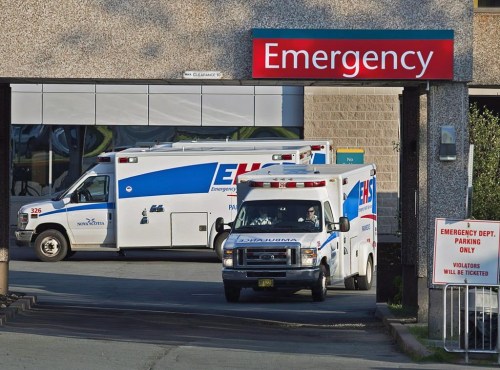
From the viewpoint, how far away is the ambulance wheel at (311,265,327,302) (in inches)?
822

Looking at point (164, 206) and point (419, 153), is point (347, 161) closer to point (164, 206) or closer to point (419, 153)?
point (164, 206)

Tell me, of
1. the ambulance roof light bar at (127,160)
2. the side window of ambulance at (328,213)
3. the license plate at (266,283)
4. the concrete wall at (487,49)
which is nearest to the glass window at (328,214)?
the side window of ambulance at (328,213)

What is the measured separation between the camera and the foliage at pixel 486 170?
683 inches

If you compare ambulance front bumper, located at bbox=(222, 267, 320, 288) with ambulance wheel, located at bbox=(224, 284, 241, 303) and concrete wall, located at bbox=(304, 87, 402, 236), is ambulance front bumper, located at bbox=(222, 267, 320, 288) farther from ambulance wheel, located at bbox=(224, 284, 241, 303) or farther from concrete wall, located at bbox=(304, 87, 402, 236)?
concrete wall, located at bbox=(304, 87, 402, 236)

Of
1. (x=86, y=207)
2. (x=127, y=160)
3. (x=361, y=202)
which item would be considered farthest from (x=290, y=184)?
(x=86, y=207)

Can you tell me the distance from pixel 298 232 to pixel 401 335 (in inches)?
263

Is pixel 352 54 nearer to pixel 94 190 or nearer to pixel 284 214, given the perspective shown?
pixel 284 214

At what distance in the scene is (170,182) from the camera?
28672mm

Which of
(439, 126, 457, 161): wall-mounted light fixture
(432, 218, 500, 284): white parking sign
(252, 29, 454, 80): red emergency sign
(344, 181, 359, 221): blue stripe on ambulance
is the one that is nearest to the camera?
(432, 218, 500, 284): white parking sign

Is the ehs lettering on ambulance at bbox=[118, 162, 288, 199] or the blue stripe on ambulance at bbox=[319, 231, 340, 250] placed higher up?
the ehs lettering on ambulance at bbox=[118, 162, 288, 199]

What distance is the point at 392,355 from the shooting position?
1401 cm

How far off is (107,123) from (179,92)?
2.66 meters

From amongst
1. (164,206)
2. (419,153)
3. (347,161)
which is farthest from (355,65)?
(347,161)

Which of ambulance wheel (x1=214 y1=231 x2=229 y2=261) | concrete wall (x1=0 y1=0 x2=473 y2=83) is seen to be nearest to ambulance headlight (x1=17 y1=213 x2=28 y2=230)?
ambulance wheel (x1=214 y1=231 x2=229 y2=261)
